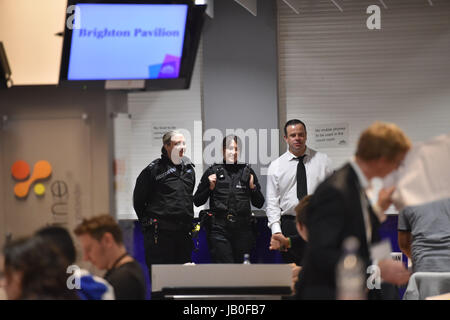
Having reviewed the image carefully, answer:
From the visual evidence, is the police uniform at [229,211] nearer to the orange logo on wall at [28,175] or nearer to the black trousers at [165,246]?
the black trousers at [165,246]

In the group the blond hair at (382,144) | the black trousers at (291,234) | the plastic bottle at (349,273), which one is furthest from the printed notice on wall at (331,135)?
the plastic bottle at (349,273)

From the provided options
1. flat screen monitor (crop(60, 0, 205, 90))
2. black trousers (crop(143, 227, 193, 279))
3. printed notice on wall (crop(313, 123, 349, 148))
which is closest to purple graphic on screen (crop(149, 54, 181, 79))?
flat screen monitor (crop(60, 0, 205, 90))

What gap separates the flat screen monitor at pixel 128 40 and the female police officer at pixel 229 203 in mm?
3202

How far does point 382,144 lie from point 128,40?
1441 mm

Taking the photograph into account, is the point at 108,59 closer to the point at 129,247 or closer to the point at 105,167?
the point at 105,167

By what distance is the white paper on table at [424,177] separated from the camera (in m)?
3.09

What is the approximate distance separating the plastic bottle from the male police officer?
355 cm

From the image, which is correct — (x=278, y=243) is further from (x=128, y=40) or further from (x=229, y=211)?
(x=128, y=40)


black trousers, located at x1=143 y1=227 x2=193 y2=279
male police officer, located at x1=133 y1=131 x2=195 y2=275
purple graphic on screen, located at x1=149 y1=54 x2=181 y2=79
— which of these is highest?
purple graphic on screen, located at x1=149 y1=54 x2=181 y2=79

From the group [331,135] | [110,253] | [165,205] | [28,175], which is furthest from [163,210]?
[110,253]

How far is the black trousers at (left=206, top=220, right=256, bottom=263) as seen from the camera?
21.9 ft

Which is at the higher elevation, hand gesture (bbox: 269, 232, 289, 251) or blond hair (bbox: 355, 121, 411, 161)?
blond hair (bbox: 355, 121, 411, 161)

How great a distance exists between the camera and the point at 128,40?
3.42m

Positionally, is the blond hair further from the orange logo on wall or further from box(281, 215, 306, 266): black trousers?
box(281, 215, 306, 266): black trousers
